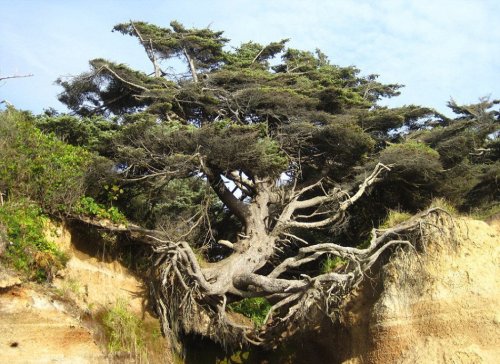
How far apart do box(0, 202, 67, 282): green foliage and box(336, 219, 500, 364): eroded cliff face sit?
8.24 m

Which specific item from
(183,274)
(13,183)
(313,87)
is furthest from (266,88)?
(13,183)

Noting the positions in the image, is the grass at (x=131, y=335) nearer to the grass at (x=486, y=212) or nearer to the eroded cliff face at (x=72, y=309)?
the eroded cliff face at (x=72, y=309)

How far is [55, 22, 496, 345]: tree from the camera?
1633 centimetres

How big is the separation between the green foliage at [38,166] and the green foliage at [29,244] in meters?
0.50

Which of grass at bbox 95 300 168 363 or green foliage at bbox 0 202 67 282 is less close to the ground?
green foliage at bbox 0 202 67 282

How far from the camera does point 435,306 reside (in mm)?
15141

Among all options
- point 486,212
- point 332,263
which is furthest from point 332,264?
point 486,212

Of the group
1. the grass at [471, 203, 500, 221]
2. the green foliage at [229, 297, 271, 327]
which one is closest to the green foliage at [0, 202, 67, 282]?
the green foliage at [229, 297, 271, 327]

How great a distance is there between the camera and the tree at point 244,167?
53.6 feet

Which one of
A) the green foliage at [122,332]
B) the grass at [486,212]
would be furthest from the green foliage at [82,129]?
the grass at [486,212]

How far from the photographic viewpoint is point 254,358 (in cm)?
1819

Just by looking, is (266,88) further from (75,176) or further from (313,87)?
(75,176)

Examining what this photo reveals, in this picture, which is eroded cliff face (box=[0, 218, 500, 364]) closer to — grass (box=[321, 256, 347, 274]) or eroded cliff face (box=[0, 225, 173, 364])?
eroded cliff face (box=[0, 225, 173, 364])

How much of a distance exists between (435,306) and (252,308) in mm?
6641
